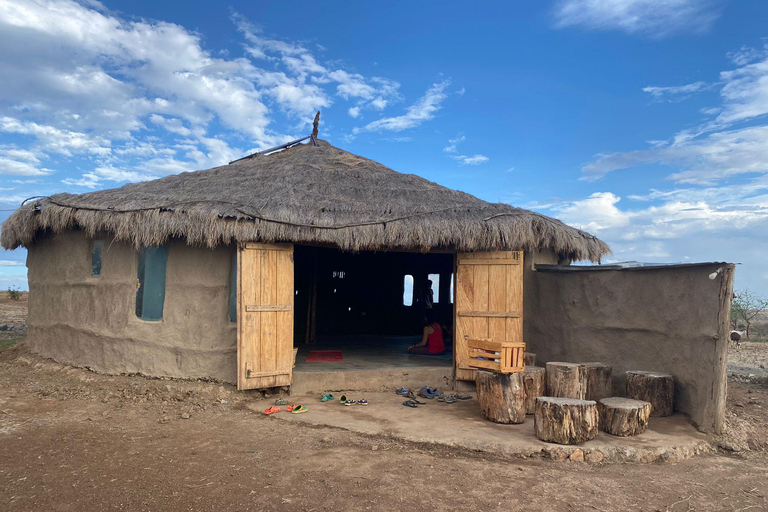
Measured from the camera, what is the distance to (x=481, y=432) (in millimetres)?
5445

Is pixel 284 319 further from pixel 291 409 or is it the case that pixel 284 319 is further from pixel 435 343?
pixel 435 343

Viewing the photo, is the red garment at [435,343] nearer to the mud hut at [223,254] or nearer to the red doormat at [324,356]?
the mud hut at [223,254]

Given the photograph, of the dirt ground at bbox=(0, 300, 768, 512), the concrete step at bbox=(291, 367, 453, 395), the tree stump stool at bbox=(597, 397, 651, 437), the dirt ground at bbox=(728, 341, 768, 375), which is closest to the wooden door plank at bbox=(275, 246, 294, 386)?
the concrete step at bbox=(291, 367, 453, 395)

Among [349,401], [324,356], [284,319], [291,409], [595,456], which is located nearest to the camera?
[595,456]

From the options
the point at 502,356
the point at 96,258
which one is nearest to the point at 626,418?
the point at 502,356

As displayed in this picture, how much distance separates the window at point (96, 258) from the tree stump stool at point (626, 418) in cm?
740

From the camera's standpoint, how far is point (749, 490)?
4.30 metres

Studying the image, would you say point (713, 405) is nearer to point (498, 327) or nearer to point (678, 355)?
point (678, 355)

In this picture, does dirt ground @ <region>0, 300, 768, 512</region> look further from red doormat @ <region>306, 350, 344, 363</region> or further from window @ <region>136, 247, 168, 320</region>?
red doormat @ <region>306, 350, 344, 363</region>

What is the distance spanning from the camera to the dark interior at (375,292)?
1277cm

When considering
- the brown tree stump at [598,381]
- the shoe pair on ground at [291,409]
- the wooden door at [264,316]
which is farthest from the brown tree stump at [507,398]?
the wooden door at [264,316]

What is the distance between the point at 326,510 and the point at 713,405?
443 cm

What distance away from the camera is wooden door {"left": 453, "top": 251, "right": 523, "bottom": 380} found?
7461 millimetres

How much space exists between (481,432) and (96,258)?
633 cm
